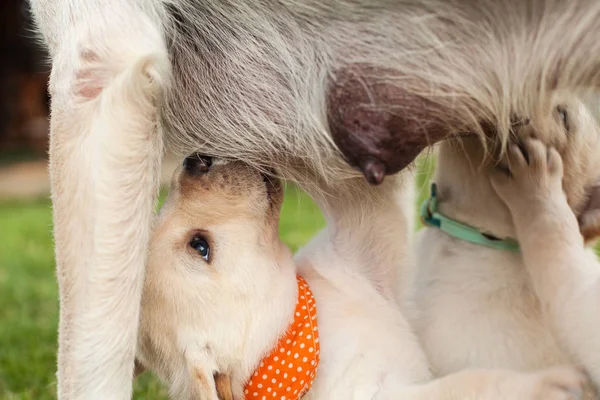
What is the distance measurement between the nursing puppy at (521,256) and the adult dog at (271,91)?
32cm

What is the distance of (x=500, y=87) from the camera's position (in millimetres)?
1914

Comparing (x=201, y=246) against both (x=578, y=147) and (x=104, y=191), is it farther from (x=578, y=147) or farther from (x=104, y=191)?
(x=578, y=147)

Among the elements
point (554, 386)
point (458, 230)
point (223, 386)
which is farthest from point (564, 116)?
point (223, 386)

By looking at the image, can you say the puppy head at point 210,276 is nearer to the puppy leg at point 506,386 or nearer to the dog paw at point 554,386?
the puppy leg at point 506,386

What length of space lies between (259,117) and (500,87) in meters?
0.57

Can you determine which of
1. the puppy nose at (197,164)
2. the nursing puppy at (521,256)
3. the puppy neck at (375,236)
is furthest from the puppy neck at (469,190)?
the puppy nose at (197,164)

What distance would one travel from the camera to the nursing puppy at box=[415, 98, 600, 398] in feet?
7.07

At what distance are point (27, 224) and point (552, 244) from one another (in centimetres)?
547

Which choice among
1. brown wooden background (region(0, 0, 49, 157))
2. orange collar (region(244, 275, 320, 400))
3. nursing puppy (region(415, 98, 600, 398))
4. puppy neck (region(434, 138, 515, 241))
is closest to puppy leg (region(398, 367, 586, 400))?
nursing puppy (region(415, 98, 600, 398))

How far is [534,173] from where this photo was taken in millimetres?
2244

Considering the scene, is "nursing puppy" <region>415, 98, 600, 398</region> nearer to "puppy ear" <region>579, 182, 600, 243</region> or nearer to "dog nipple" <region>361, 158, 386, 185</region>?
"puppy ear" <region>579, 182, 600, 243</region>

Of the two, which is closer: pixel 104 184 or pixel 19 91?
pixel 104 184

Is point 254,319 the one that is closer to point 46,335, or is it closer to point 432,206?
point 432,206

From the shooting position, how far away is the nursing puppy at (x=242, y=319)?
2.15 m
